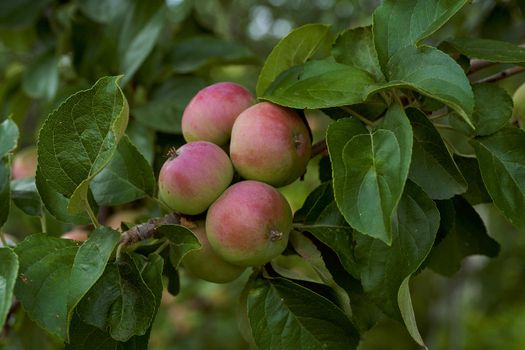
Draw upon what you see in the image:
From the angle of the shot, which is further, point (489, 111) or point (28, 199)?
point (28, 199)

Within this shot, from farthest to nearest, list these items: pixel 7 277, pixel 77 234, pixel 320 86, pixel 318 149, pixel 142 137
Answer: pixel 142 137, pixel 77 234, pixel 318 149, pixel 320 86, pixel 7 277

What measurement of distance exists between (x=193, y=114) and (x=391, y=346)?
2509mm

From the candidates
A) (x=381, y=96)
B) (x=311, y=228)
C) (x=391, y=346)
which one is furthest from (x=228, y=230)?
(x=391, y=346)

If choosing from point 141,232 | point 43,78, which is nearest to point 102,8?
point 43,78

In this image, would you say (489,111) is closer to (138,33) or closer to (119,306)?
(119,306)

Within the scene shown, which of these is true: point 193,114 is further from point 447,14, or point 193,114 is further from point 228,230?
point 447,14

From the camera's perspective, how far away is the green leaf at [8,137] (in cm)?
73

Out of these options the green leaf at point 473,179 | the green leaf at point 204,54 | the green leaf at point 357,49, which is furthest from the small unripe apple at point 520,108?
the green leaf at point 204,54

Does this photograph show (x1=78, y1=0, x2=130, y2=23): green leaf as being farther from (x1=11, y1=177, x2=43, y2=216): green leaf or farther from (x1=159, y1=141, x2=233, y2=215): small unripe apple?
(x1=159, y1=141, x2=233, y2=215): small unripe apple

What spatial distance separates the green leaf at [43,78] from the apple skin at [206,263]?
25.4 inches

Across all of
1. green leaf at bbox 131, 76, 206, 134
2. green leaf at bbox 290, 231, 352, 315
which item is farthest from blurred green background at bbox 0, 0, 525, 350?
green leaf at bbox 290, 231, 352, 315

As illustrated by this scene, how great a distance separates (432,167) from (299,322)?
20cm

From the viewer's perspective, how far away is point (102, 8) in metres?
1.28

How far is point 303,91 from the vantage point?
0.67 metres
